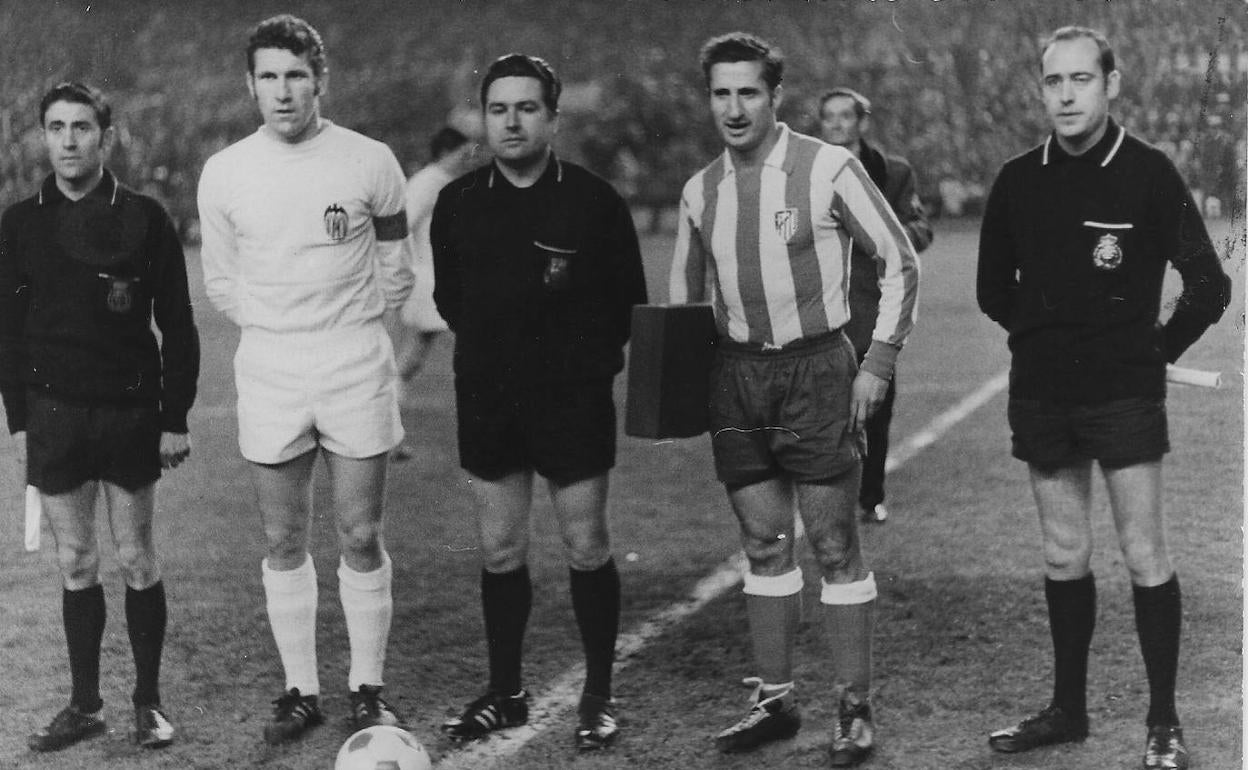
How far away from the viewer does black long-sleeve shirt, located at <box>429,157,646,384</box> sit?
333 centimetres

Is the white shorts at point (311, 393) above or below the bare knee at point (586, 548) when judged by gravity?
above

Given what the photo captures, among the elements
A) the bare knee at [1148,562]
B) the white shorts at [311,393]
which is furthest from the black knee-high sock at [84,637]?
the bare knee at [1148,562]

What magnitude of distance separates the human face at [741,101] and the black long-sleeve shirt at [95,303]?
1.34 metres

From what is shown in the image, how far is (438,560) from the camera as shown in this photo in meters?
5.05

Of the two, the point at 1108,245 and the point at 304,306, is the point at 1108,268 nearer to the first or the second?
the point at 1108,245

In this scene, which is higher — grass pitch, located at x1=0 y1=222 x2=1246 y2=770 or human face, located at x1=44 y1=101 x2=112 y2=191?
human face, located at x1=44 y1=101 x2=112 y2=191

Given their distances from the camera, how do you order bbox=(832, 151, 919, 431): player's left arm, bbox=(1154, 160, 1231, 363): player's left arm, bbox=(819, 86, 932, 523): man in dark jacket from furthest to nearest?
bbox=(819, 86, 932, 523): man in dark jacket < bbox=(832, 151, 919, 431): player's left arm < bbox=(1154, 160, 1231, 363): player's left arm

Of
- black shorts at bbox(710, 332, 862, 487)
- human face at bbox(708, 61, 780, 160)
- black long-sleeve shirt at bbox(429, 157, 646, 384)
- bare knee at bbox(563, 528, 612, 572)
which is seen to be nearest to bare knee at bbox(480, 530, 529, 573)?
bare knee at bbox(563, 528, 612, 572)

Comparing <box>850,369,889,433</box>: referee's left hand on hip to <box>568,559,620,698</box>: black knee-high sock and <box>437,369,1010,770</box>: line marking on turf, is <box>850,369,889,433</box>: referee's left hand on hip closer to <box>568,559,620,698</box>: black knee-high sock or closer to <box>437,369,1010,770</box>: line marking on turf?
<box>568,559,620,698</box>: black knee-high sock

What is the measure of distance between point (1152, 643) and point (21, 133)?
9.85ft

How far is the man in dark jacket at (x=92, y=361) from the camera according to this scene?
342 cm

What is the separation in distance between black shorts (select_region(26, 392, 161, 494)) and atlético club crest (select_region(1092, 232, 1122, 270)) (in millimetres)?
2176

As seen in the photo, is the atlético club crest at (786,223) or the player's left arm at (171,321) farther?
the player's left arm at (171,321)

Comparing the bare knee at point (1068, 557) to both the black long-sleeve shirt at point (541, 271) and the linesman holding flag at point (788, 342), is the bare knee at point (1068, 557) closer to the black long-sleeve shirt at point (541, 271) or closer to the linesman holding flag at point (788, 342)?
the linesman holding flag at point (788, 342)
